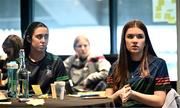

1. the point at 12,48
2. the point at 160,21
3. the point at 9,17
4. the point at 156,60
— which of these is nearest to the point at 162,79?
the point at 156,60

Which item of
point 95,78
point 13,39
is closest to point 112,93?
point 13,39

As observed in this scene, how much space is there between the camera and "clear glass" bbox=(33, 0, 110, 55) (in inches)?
230

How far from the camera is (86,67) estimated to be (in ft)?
14.9

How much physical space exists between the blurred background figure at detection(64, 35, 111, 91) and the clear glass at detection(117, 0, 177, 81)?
40.7 inches

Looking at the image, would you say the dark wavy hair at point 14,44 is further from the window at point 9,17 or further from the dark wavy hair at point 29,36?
the window at point 9,17

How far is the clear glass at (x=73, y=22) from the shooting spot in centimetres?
585

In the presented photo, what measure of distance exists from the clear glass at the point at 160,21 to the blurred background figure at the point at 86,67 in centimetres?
103

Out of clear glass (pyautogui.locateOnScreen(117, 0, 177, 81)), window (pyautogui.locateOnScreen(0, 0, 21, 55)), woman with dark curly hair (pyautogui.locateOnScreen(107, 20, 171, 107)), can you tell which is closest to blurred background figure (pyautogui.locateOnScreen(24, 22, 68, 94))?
woman with dark curly hair (pyautogui.locateOnScreen(107, 20, 171, 107))

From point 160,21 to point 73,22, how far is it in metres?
1.43

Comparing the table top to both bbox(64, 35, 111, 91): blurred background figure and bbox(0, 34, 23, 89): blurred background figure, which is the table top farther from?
bbox(64, 35, 111, 91): blurred background figure

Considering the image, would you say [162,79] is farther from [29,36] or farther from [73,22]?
[73,22]

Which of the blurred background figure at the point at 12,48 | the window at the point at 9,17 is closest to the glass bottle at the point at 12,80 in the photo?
the blurred background figure at the point at 12,48

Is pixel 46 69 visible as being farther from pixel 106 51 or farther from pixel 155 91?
pixel 106 51

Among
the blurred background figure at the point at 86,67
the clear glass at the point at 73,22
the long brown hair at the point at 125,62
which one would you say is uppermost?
the clear glass at the point at 73,22
